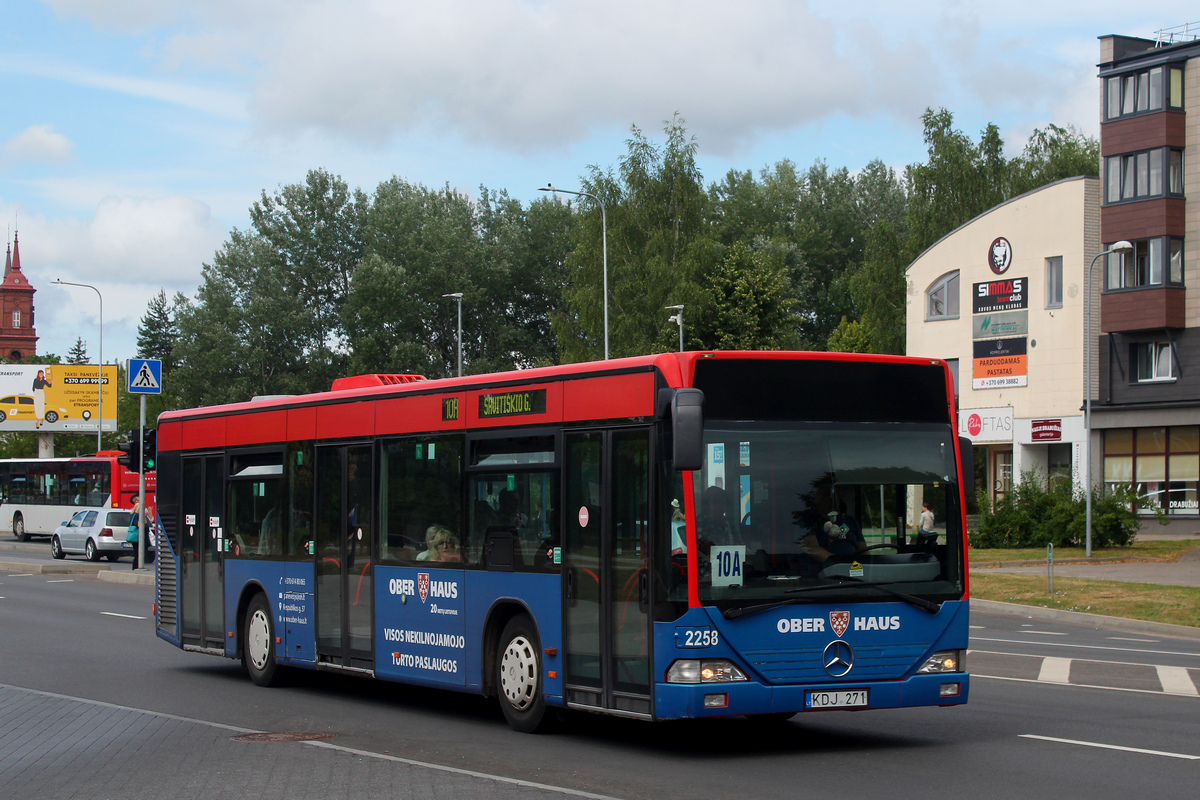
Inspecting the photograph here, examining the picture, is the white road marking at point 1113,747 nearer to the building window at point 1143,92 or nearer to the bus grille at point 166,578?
the bus grille at point 166,578

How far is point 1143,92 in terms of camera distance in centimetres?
4947

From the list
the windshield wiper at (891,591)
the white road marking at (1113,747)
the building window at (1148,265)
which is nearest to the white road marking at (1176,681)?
the white road marking at (1113,747)

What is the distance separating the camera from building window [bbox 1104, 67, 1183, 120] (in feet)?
160

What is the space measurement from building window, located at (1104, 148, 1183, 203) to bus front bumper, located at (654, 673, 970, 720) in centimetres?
4288

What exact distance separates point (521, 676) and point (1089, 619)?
15.1 m

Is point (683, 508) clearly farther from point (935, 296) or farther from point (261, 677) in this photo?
point (935, 296)

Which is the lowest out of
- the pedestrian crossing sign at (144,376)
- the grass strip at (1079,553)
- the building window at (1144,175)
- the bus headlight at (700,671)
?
the grass strip at (1079,553)

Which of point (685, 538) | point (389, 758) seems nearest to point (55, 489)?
point (389, 758)

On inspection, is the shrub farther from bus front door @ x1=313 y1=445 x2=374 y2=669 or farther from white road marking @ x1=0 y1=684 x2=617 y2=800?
white road marking @ x1=0 y1=684 x2=617 y2=800

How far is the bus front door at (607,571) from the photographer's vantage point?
9.70m

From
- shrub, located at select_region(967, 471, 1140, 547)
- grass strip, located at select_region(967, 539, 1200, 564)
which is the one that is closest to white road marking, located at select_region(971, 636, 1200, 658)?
grass strip, located at select_region(967, 539, 1200, 564)

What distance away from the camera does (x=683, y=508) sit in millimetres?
9430

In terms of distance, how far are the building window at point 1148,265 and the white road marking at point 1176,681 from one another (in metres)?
35.8

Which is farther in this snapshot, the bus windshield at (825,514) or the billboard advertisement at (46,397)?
the billboard advertisement at (46,397)
